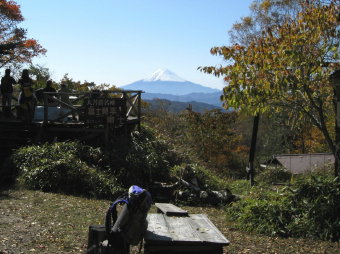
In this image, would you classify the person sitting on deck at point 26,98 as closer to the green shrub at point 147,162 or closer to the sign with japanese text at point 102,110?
A: the sign with japanese text at point 102,110

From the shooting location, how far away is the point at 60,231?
7371 millimetres

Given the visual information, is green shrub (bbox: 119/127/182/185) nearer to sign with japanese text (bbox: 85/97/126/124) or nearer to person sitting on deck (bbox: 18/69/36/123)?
sign with japanese text (bbox: 85/97/126/124)

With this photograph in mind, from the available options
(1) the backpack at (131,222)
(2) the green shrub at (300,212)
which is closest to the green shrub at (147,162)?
(2) the green shrub at (300,212)

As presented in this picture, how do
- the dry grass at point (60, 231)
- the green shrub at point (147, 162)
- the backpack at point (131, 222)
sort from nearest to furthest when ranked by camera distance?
the backpack at point (131, 222) → the dry grass at point (60, 231) → the green shrub at point (147, 162)

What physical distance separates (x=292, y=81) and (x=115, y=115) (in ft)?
23.6

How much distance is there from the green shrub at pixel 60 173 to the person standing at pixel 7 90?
2.73 meters

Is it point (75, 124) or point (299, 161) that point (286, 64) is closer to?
point (75, 124)

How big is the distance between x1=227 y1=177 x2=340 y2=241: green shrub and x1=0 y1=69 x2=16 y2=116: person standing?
9.13 metres

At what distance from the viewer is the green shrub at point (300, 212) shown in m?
7.93

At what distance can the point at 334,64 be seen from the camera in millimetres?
9852

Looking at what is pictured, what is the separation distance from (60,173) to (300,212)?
6300 mm

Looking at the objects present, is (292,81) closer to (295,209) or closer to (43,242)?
(295,209)

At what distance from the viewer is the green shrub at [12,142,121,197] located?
1170 centimetres

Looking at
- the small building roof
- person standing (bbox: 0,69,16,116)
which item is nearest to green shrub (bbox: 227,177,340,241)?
person standing (bbox: 0,69,16,116)
